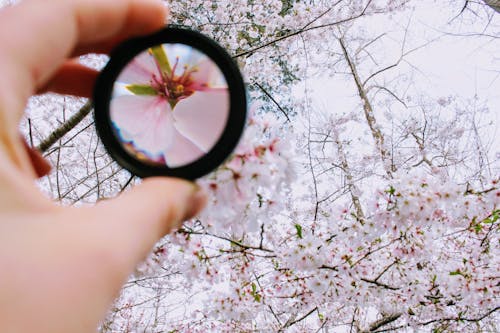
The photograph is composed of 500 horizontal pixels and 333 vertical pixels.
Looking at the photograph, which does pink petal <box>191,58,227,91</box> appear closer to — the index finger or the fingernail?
the index finger

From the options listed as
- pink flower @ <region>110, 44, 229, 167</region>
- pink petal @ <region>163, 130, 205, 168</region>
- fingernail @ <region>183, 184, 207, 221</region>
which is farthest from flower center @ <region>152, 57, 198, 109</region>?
fingernail @ <region>183, 184, 207, 221</region>

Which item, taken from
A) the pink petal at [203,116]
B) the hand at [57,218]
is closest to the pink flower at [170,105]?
the pink petal at [203,116]

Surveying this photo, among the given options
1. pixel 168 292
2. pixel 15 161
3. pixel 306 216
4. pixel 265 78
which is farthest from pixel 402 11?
pixel 15 161

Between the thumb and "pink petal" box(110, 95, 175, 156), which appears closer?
the thumb

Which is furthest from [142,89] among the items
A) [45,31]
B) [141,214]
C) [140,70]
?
[141,214]

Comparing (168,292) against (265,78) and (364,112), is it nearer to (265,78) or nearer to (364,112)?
(265,78)

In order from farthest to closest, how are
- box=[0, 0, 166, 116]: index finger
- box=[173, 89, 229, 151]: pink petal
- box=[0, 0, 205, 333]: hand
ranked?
box=[173, 89, 229, 151]: pink petal → box=[0, 0, 166, 116]: index finger → box=[0, 0, 205, 333]: hand

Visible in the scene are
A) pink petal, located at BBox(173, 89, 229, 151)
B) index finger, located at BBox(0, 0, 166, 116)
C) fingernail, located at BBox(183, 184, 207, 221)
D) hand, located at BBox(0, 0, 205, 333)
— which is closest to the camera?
hand, located at BBox(0, 0, 205, 333)

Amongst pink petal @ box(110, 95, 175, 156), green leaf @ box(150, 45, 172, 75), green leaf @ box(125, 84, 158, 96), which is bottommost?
pink petal @ box(110, 95, 175, 156)
